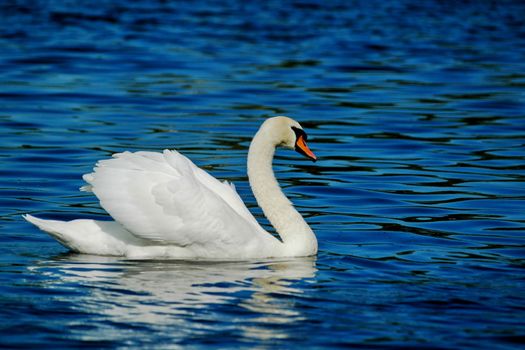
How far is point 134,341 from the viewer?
7.21m

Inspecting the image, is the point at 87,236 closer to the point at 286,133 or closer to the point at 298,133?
the point at 286,133

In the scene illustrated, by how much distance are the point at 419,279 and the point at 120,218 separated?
→ 233cm

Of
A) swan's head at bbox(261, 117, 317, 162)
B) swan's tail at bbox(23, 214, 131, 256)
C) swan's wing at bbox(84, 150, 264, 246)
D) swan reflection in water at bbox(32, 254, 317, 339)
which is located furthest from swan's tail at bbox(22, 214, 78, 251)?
swan's head at bbox(261, 117, 317, 162)

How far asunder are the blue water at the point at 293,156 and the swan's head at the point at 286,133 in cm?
95

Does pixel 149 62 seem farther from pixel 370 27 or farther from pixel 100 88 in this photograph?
pixel 370 27

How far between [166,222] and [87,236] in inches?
27.3

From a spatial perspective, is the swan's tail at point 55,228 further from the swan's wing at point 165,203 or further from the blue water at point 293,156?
the swan's wing at point 165,203

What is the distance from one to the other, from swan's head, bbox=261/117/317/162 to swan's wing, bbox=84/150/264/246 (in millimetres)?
810

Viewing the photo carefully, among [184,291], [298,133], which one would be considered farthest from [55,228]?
[298,133]

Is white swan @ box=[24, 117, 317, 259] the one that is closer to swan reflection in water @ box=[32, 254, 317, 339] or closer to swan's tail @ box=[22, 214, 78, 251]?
swan's tail @ box=[22, 214, 78, 251]

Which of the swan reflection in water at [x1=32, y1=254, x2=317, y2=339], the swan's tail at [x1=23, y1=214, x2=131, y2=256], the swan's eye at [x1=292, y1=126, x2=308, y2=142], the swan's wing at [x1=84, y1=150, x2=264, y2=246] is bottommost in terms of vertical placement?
the swan reflection in water at [x1=32, y1=254, x2=317, y2=339]

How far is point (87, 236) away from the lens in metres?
9.54

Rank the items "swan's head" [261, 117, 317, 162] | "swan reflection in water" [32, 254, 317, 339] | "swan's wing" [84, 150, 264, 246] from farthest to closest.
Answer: "swan's head" [261, 117, 317, 162], "swan's wing" [84, 150, 264, 246], "swan reflection in water" [32, 254, 317, 339]

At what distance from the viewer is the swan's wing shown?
931 cm
